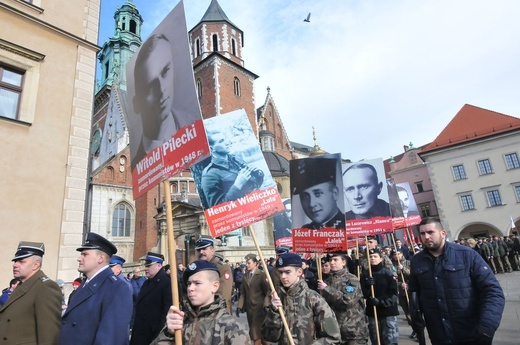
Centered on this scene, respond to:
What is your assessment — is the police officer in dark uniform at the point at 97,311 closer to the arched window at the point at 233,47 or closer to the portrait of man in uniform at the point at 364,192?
the portrait of man in uniform at the point at 364,192

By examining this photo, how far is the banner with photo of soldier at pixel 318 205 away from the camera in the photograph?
5.97 metres

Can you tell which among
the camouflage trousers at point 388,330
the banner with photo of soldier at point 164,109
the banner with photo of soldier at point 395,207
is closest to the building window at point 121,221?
the banner with photo of soldier at point 395,207

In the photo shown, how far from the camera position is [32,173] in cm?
830

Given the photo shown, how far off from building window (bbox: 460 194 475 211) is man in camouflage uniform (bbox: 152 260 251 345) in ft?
116

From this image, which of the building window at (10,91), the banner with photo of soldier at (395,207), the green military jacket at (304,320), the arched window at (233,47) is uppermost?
the arched window at (233,47)

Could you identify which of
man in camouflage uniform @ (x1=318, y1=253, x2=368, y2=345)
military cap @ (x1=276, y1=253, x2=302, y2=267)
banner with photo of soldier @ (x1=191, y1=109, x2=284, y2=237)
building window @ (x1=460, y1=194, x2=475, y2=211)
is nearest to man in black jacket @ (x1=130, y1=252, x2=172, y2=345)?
banner with photo of soldier @ (x1=191, y1=109, x2=284, y2=237)

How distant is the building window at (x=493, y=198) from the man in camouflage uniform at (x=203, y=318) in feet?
115

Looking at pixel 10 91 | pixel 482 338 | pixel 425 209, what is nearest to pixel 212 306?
pixel 482 338

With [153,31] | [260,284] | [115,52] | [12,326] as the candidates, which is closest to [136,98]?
[153,31]

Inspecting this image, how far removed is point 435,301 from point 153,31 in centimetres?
386

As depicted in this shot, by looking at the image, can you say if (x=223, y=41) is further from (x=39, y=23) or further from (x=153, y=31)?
(x=153, y=31)

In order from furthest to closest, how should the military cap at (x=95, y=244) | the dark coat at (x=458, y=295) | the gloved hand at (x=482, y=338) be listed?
the military cap at (x=95, y=244) → the dark coat at (x=458, y=295) → the gloved hand at (x=482, y=338)

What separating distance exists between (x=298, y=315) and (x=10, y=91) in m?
9.23

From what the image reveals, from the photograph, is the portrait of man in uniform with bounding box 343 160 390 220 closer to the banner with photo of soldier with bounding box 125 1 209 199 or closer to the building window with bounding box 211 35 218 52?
the banner with photo of soldier with bounding box 125 1 209 199
